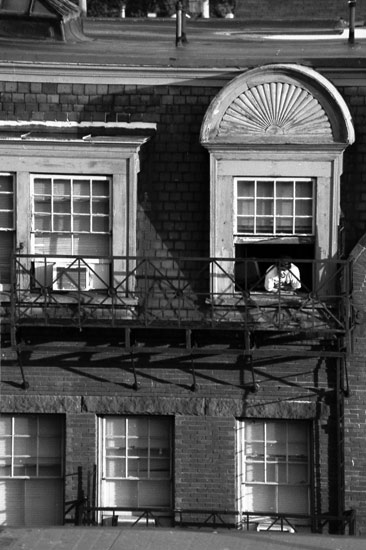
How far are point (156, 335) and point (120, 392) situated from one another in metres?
0.97

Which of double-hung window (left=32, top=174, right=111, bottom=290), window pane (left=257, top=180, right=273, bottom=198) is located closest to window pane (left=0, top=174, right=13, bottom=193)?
double-hung window (left=32, top=174, right=111, bottom=290)

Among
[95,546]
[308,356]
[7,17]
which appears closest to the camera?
[95,546]

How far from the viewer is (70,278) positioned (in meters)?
20.1

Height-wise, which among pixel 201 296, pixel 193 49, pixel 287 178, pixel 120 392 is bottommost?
pixel 120 392

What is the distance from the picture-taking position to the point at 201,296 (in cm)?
2036

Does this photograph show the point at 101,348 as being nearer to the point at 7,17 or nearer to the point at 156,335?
the point at 156,335

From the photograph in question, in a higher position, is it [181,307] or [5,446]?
[181,307]

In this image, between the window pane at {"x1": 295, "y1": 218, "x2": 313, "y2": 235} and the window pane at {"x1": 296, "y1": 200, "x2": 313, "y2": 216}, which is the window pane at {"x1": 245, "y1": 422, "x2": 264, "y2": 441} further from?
the window pane at {"x1": 296, "y1": 200, "x2": 313, "y2": 216}

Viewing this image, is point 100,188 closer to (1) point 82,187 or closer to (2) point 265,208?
(1) point 82,187

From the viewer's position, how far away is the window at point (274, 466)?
67.3ft

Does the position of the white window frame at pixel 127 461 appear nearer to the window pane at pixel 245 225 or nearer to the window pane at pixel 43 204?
the window pane at pixel 245 225

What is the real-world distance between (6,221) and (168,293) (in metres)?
2.48

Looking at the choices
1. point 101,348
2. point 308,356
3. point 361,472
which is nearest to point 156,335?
point 101,348

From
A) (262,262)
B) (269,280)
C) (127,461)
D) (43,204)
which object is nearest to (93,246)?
(43,204)
